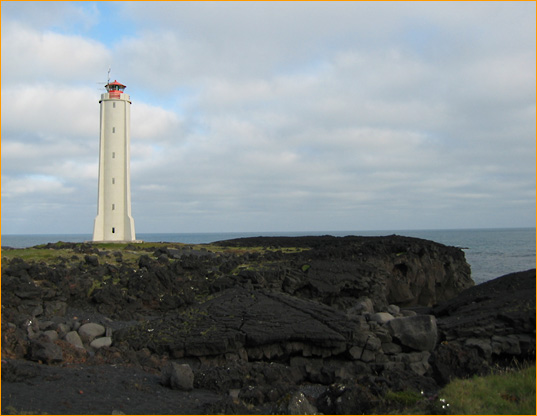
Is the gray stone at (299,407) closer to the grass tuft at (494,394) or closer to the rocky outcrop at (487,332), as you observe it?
the grass tuft at (494,394)

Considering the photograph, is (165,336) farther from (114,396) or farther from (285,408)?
(285,408)

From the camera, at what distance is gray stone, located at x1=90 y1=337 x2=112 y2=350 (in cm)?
1713

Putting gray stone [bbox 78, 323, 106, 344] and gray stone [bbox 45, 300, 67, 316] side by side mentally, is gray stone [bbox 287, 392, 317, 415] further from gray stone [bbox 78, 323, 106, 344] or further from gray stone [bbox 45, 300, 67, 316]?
gray stone [bbox 45, 300, 67, 316]

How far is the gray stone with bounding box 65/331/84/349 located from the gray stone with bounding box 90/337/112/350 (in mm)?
388

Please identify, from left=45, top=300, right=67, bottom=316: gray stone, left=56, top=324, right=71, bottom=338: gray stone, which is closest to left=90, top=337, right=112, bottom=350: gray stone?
left=56, top=324, right=71, bottom=338: gray stone

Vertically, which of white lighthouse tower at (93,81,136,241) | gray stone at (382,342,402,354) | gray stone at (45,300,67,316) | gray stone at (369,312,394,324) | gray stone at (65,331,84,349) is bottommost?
gray stone at (382,342,402,354)

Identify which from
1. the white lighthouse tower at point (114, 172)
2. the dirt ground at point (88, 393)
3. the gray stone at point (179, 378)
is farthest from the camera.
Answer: the white lighthouse tower at point (114, 172)

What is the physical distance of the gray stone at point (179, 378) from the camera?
494 inches

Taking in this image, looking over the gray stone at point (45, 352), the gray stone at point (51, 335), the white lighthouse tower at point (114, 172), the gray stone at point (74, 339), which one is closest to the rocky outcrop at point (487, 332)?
the gray stone at point (45, 352)

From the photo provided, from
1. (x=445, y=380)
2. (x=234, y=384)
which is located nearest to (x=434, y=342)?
(x=445, y=380)

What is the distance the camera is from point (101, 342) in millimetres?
17344

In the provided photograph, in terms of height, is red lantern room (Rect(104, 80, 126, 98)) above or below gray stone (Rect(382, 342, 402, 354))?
above

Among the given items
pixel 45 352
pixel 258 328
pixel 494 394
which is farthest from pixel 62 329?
pixel 494 394

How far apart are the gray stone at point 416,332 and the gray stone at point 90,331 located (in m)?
10.6
